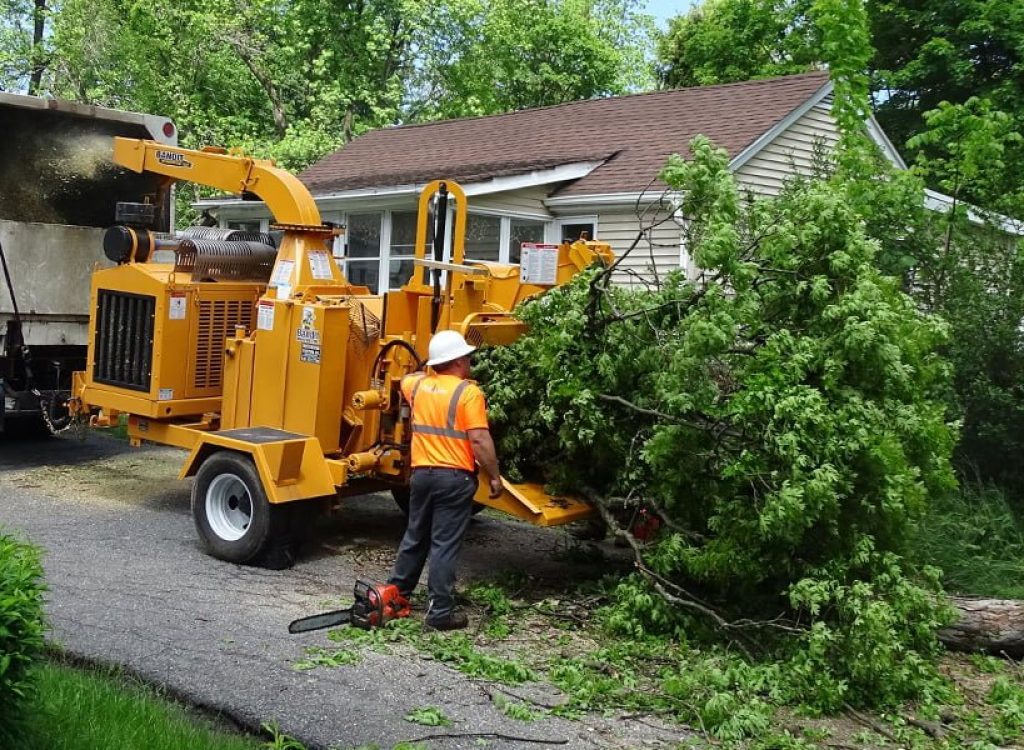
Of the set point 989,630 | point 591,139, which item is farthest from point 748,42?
point 989,630

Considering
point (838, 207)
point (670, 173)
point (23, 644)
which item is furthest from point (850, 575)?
point (23, 644)

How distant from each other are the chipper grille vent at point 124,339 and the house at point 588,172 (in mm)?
5020

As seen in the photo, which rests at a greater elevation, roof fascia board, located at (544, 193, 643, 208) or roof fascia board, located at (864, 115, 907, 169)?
roof fascia board, located at (864, 115, 907, 169)

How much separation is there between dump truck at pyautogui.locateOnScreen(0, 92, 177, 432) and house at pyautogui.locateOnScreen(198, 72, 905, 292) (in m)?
3.38

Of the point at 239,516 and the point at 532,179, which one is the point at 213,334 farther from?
the point at 532,179

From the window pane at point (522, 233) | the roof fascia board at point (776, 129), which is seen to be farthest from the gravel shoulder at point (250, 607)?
the roof fascia board at point (776, 129)

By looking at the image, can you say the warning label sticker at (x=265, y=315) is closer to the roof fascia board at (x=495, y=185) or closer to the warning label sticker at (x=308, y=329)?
the warning label sticker at (x=308, y=329)

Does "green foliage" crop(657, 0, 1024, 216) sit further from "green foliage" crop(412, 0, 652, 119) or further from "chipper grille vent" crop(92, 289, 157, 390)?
"chipper grille vent" crop(92, 289, 157, 390)

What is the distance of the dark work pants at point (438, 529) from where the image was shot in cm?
599

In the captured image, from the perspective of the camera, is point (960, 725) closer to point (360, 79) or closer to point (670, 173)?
point (670, 173)

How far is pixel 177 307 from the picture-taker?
26.8ft

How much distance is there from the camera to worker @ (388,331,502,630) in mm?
6023

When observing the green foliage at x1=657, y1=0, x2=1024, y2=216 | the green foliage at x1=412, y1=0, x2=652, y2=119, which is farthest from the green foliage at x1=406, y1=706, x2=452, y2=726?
the green foliage at x1=412, y1=0, x2=652, y2=119

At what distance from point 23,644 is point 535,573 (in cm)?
418
